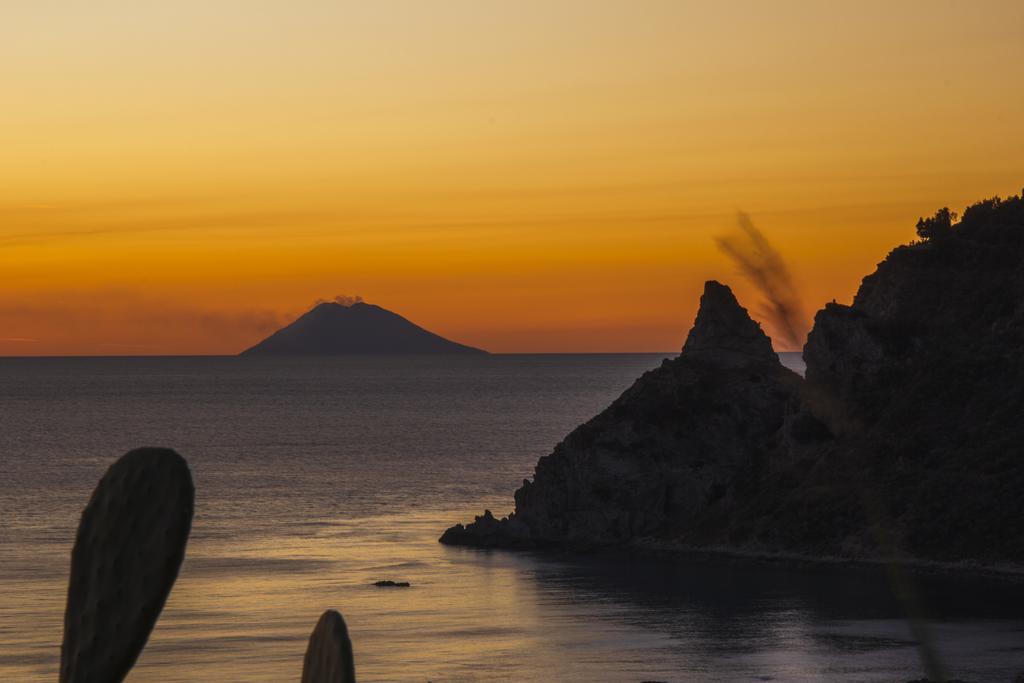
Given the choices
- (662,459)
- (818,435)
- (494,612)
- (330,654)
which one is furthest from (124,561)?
(818,435)

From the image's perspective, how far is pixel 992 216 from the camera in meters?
108

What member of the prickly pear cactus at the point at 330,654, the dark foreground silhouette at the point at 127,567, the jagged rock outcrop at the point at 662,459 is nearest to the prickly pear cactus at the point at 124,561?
the dark foreground silhouette at the point at 127,567

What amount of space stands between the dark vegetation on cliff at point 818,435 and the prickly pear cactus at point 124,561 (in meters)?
73.2

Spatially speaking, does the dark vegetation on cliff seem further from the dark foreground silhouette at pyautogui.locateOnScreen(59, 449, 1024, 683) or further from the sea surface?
the dark foreground silhouette at pyautogui.locateOnScreen(59, 449, 1024, 683)

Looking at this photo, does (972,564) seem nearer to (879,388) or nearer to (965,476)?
(965,476)

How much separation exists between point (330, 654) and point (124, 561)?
3.90 feet

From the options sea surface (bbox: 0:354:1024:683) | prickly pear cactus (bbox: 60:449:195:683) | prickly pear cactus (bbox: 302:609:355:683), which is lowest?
sea surface (bbox: 0:354:1024:683)

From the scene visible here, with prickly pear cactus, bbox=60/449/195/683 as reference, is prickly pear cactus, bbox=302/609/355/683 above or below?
below

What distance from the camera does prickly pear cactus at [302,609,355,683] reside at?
7.65m

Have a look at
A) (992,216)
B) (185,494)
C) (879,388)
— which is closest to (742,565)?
(879,388)

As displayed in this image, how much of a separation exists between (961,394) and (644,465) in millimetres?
18054

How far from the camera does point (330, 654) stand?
7805 mm

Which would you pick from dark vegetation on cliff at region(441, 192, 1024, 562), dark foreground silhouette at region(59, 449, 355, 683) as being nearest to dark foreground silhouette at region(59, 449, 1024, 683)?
dark foreground silhouette at region(59, 449, 355, 683)

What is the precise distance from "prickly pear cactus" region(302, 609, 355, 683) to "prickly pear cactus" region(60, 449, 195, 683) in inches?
31.2
